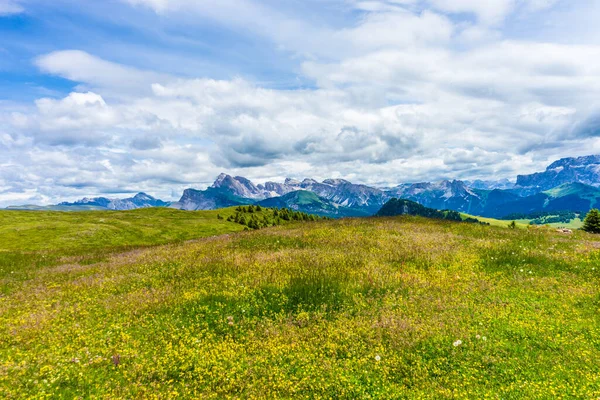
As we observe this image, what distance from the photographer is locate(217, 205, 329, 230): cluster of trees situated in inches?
4848

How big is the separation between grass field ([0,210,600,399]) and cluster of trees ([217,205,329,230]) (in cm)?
10180

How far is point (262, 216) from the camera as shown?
14088 cm

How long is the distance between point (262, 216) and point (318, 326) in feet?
434

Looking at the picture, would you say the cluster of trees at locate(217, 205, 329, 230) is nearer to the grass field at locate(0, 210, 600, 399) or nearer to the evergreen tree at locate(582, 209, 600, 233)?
the evergreen tree at locate(582, 209, 600, 233)

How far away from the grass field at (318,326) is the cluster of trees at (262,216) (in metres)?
102

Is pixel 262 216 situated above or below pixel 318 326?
below

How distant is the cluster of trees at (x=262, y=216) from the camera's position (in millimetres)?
123131

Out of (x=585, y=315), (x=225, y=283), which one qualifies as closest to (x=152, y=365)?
(x=225, y=283)

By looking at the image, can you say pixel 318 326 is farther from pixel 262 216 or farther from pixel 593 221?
pixel 262 216

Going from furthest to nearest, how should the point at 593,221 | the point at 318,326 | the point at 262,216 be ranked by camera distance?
the point at 262,216 < the point at 593,221 < the point at 318,326

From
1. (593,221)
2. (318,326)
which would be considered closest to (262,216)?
(593,221)

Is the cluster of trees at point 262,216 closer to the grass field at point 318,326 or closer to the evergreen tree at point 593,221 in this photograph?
the evergreen tree at point 593,221

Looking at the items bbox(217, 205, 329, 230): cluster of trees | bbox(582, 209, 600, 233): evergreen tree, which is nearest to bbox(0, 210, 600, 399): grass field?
bbox(582, 209, 600, 233): evergreen tree

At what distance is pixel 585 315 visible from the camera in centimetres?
1008
